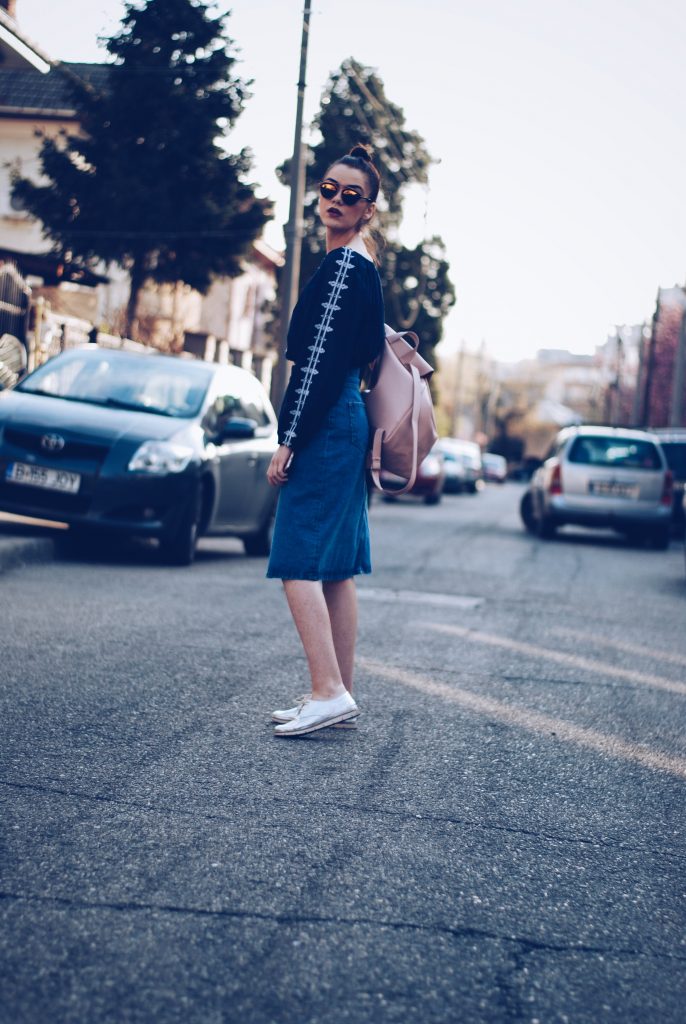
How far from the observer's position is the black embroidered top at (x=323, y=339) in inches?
186

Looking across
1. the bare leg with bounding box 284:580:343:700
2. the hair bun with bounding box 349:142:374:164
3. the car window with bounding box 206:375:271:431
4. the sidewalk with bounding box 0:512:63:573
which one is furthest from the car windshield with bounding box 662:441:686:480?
the bare leg with bounding box 284:580:343:700

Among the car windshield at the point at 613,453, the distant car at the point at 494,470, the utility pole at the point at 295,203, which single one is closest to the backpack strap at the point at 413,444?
the car windshield at the point at 613,453

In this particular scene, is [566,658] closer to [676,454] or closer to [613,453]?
[613,453]

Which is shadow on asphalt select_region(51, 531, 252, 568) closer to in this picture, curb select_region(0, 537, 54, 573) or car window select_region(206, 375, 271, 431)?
curb select_region(0, 537, 54, 573)

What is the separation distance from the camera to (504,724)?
527cm

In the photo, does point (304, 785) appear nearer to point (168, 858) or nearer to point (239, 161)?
point (168, 858)

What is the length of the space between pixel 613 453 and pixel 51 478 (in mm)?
10870

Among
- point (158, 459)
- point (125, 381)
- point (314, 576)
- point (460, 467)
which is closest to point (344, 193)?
point (314, 576)

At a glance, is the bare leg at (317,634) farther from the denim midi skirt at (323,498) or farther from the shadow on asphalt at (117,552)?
the shadow on asphalt at (117,552)

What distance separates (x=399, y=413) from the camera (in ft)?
16.0

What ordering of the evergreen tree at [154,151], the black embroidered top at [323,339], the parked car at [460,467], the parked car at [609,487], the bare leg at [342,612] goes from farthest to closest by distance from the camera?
1. the parked car at [460,467]
2. the evergreen tree at [154,151]
3. the parked car at [609,487]
4. the bare leg at [342,612]
5. the black embroidered top at [323,339]

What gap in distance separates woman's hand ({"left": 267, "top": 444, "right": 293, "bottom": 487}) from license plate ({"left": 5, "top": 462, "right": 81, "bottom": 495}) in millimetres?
5088

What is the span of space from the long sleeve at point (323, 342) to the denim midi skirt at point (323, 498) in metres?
0.08

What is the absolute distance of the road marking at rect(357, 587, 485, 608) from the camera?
9.49m
